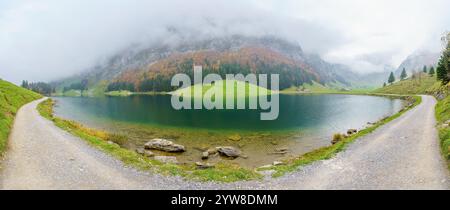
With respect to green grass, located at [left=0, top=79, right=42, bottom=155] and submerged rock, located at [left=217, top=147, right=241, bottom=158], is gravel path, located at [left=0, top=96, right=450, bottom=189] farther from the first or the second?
submerged rock, located at [left=217, top=147, right=241, bottom=158]

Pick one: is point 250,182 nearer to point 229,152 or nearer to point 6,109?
point 229,152

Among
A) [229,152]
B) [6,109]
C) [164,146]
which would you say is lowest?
[229,152]

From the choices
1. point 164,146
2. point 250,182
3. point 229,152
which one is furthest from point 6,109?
point 250,182

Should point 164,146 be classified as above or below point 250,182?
below

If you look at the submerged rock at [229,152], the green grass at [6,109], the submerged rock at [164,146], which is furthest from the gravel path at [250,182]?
the submerged rock at [229,152]

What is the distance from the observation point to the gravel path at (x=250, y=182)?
53.7 feet

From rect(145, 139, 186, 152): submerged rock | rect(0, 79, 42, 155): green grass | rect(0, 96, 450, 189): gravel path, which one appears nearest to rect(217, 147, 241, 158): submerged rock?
rect(145, 139, 186, 152): submerged rock

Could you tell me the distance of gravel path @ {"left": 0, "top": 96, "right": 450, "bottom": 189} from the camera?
1636 cm

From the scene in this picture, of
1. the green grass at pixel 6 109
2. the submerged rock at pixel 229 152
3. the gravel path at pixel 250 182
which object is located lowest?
the submerged rock at pixel 229 152

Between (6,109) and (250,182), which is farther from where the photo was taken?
(6,109)

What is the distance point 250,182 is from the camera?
59.3ft

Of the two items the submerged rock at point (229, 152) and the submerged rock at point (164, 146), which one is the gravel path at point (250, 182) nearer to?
the submerged rock at point (164, 146)

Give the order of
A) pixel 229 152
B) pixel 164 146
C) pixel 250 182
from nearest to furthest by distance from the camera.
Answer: pixel 250 182
pixel 229 152
pixel 164 146
